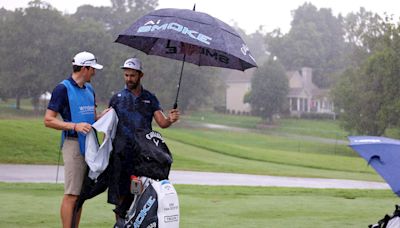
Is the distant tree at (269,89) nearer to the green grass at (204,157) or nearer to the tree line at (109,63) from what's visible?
the tree line at (109,63)

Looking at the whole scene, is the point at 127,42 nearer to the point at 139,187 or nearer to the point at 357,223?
the point at 139,187

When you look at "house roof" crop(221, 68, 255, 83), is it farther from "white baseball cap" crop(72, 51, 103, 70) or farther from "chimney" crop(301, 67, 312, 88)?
"white baseball cap" crop(72, 51, 103, 70)

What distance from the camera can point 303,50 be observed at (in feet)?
294

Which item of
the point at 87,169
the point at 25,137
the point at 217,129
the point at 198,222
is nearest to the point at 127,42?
the point at 87,169

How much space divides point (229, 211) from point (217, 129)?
5433cm

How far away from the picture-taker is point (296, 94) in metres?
79.1

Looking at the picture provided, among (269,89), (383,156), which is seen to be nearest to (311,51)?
(269,89)

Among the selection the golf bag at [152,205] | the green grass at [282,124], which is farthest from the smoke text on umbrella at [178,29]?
the green grass at [282,124]

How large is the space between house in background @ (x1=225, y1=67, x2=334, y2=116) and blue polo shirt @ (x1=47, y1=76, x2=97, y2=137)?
229ft

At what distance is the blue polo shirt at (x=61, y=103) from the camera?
20.8 feet

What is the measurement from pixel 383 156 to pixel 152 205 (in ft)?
6.90

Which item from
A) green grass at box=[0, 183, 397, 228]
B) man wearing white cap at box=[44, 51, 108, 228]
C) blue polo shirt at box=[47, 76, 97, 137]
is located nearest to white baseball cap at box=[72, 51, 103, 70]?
man wearing white cap at box=[44, 51, 108, 228]

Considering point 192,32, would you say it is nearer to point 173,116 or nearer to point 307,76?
point 173,116

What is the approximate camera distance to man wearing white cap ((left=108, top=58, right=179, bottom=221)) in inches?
245
